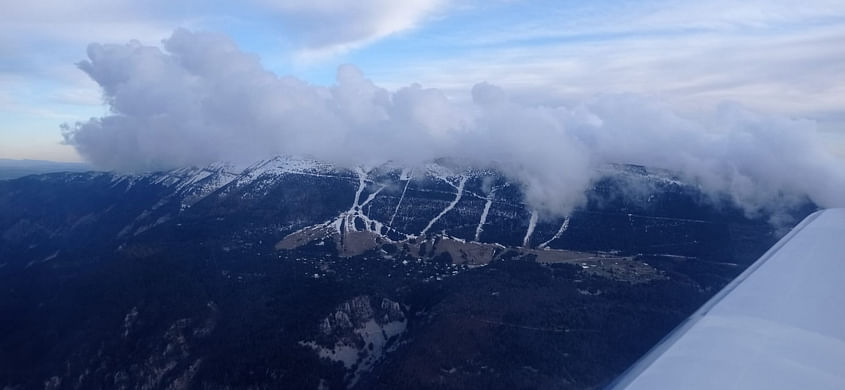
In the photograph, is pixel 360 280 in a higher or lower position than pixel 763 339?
lower

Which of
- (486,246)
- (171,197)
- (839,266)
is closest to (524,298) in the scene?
(486,246)

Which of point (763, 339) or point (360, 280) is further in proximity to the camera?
point (360, 280)

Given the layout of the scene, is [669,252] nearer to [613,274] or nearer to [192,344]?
[613,274]

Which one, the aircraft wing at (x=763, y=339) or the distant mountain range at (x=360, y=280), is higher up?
the aircraft wing at (x=763, y=339)

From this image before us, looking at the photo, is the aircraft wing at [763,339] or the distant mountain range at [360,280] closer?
the aircraft wing at [763,339]

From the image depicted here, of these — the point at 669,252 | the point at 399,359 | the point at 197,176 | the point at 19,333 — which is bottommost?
the point at 669,252
